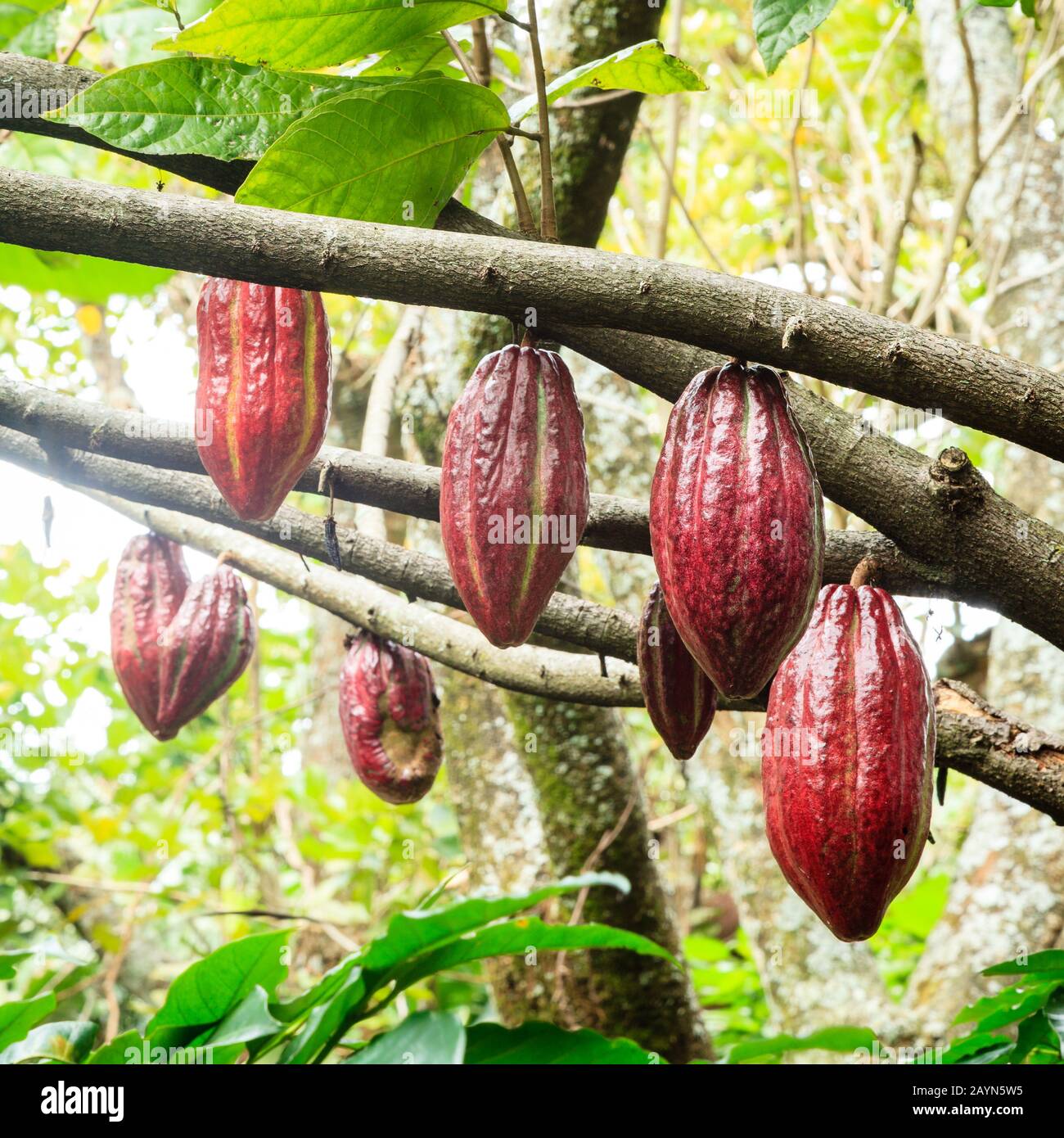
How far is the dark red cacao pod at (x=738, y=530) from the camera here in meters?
0.81

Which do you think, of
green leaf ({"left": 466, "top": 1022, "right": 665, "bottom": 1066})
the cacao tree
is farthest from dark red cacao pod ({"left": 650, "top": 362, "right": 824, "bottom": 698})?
green leaf ({"left": 466, "top": 1022, "right": 665, "bottom": 1066})

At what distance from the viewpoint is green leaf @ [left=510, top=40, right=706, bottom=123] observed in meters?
1.00

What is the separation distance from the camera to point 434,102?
90 cm

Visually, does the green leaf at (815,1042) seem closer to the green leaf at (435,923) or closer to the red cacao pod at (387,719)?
the green leaf at (435,923)

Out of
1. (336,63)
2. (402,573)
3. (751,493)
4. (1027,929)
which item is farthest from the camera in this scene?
(1027,929)

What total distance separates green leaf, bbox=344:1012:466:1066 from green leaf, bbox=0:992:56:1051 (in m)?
0.45

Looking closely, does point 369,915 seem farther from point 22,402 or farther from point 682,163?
point 682,163

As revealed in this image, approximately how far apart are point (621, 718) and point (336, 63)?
1863 mm

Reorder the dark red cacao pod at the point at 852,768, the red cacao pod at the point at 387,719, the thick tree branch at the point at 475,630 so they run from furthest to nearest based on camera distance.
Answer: the red cacao pod at the point at 387,719
the thick tree branch at the point at 475,630
the dark red cacao pod at the point at 852,768

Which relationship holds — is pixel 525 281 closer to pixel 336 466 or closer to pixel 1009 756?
pixel 336 466

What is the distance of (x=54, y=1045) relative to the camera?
4.84 feet

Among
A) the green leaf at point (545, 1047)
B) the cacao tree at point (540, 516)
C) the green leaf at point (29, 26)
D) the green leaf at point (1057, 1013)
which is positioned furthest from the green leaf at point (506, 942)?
the green leaf at point (29, 26)

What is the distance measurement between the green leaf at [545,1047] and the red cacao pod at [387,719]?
392 mm
